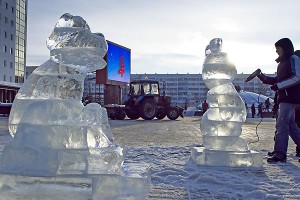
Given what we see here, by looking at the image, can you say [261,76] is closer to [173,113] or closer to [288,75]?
[288,75]

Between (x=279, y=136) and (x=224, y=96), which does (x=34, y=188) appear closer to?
(x=224, y=96)

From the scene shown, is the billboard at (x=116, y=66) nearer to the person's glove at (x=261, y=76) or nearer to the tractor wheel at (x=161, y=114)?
the tractor wheel at (x=161, y=114)

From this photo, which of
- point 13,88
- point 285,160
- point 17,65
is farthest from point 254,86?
point 285,160

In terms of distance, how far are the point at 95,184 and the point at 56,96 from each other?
0.55 meters

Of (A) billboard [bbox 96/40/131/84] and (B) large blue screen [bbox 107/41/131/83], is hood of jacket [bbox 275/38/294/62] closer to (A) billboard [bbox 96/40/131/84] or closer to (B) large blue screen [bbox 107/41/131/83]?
(A) billboard [bbox 96/40/131/84]

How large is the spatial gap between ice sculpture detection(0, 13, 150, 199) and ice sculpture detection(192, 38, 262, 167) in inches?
82.8

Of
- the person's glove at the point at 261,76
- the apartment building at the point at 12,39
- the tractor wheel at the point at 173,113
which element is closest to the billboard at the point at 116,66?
the tractor wheel at the point at 173,113

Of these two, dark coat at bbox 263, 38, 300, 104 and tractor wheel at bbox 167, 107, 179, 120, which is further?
tractor wheel at bbox 167, 107, 179, 120

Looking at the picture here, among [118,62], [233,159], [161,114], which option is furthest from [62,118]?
[118,62]

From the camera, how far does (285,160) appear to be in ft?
14.7

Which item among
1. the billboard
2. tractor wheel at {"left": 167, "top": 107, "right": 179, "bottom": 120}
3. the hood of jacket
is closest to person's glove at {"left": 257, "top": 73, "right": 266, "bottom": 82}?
the hood of jacket

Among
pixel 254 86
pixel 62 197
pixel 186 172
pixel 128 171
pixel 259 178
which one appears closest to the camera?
pixel 62 197

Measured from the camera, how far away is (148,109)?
18.0 metres

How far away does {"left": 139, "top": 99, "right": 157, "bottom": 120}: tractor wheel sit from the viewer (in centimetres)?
1777
